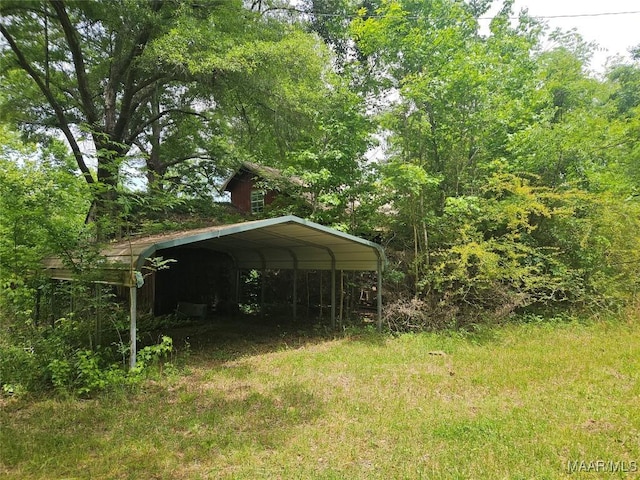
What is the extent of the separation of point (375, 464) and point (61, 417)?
11.6 feet

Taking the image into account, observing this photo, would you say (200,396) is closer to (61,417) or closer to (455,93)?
(61,417)

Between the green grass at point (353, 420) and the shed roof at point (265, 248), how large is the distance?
73.6 inches

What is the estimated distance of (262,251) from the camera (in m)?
11.0

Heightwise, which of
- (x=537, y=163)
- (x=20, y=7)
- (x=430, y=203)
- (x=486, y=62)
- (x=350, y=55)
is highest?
(x=350, y=55)

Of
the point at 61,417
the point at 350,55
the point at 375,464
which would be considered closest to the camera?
the point at 375,464

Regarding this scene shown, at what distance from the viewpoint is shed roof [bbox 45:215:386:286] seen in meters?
5.41

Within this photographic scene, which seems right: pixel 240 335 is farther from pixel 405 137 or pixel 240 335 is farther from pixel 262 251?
pixel 405 137

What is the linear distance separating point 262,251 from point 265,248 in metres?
0.45

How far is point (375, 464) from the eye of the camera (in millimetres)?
3221

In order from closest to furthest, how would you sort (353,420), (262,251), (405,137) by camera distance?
1. (353,420)
2. (405,137)
3. (262,251)

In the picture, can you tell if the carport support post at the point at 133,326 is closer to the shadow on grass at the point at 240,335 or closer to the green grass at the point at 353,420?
the green grass at the point at 353,420

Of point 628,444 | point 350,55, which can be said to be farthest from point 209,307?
point 350,55

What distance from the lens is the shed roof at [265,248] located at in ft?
17.8

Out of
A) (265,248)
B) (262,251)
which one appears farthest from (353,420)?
(262,251)
